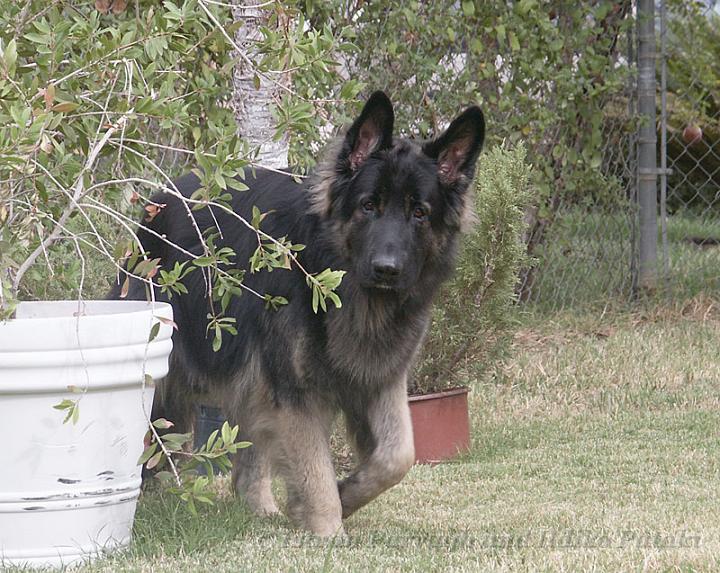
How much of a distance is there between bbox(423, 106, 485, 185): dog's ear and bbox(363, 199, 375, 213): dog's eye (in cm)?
28

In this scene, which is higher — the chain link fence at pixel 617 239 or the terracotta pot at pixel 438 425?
the chain link fence at pixel 617 239

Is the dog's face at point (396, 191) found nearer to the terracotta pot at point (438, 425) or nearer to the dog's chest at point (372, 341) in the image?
the dog's chest at point (372, 341)

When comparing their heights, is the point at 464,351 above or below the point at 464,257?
below

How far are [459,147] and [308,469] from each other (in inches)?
47.7

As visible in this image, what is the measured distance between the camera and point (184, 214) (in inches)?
169

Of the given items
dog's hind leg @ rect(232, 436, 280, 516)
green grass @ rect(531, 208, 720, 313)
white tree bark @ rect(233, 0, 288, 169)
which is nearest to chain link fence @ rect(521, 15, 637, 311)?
green grass @ rect(531, 208, 720, 313)

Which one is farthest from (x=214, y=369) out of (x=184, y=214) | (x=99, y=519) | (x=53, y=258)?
(x=53, y=258)

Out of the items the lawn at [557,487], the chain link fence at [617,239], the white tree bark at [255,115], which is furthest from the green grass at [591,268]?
the white tree bark at [255,115]

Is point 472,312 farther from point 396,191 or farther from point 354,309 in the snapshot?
point 396,191

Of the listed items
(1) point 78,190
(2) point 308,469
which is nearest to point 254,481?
(2) point 308,469

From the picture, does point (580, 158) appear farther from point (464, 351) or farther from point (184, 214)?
point (184, 214)

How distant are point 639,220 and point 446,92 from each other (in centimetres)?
196

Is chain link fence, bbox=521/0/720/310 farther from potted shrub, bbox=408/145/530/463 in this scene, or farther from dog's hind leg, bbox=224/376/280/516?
dog's hind leg, bbox=224/376/280/516

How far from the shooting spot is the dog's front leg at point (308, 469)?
12.4 ft
